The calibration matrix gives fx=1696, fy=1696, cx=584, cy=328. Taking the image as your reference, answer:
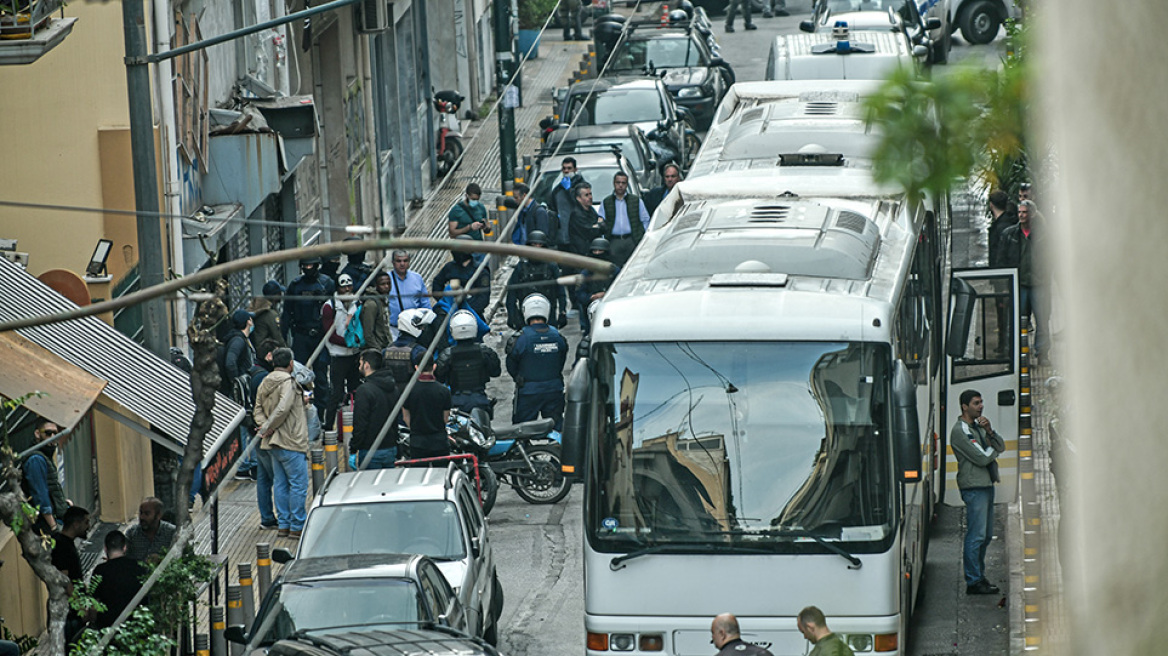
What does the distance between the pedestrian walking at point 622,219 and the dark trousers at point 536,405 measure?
221 inches

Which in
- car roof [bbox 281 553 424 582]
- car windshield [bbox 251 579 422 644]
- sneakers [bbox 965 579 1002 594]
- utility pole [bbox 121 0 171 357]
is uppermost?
utility pole [bbox 121 0 171 357]

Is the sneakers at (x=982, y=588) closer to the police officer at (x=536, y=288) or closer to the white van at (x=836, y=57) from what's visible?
the police officer at (x=536, y=288)

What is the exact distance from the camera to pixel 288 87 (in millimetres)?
26000

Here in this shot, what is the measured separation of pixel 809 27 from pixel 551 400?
57.4 feet

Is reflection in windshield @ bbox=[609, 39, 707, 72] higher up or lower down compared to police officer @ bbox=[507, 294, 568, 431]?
higher up

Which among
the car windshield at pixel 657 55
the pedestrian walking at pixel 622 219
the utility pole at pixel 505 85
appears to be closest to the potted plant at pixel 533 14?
the car windshield at pixel 657 55

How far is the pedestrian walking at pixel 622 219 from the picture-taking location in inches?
877

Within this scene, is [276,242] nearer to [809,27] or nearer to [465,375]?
[465,375]

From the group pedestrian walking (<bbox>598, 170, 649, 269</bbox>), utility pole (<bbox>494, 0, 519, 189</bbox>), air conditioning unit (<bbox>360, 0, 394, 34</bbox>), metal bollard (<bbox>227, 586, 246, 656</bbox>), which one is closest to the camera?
metal bollard (<bbox>227, 586, 246, 656</bbox>)

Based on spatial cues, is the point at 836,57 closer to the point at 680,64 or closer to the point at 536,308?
the point at 680,64

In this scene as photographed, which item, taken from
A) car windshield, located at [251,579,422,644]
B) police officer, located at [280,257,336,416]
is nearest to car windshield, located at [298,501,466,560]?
car windshield, located at [251,579,422,644]

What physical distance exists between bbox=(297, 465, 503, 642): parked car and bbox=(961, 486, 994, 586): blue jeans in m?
3.64

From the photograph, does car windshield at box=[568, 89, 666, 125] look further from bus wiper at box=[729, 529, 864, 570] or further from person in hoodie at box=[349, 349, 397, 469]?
bus wiper at box=[729, 529, 864, 570]

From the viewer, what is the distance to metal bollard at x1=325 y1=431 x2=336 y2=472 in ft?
51.2
